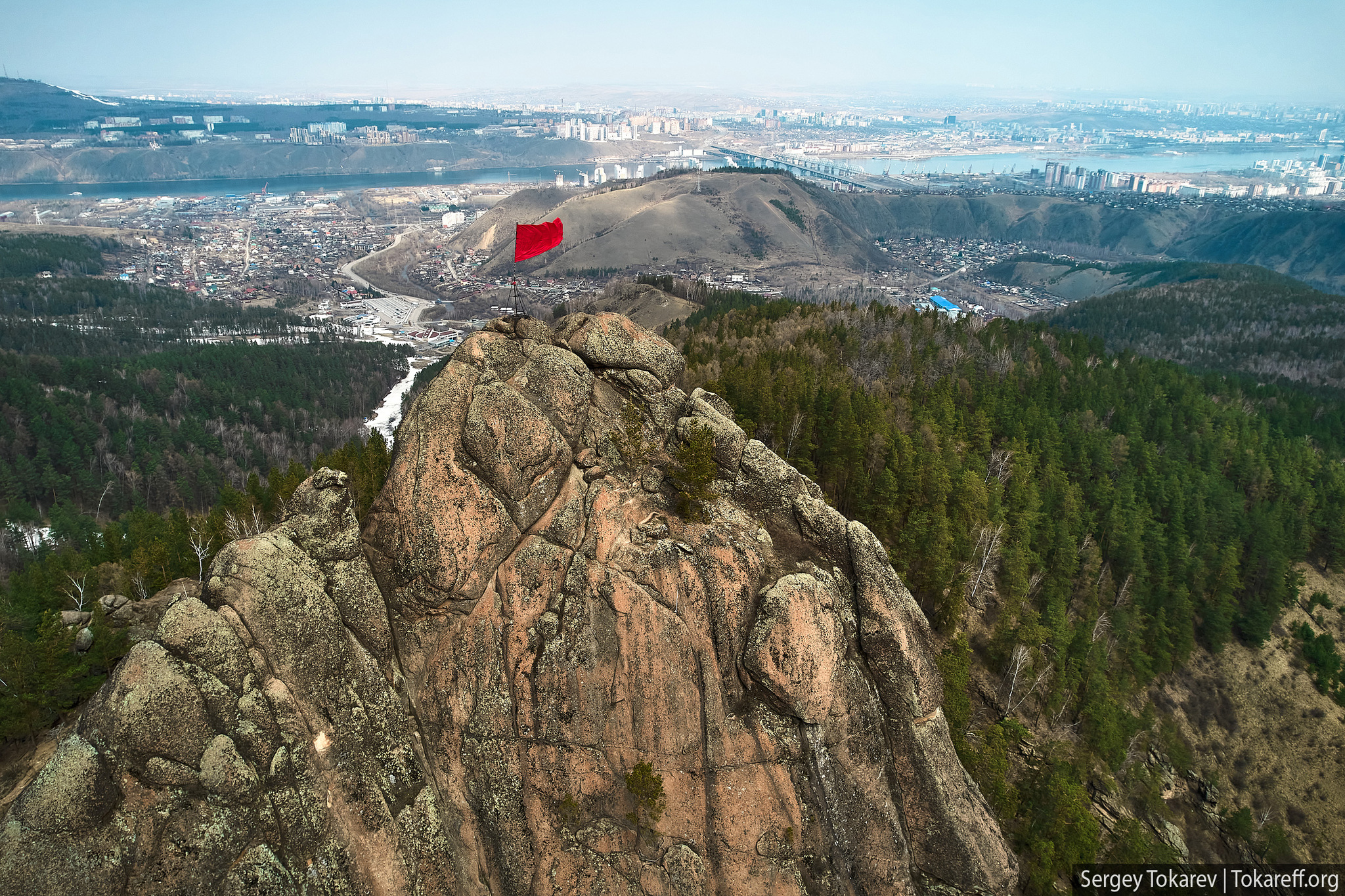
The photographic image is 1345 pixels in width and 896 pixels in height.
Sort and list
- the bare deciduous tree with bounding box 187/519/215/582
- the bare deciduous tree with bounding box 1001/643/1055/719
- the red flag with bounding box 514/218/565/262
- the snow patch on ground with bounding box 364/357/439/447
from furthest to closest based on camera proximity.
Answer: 1. the snow patch on ground with bounding box 364/357/439/447
2. the bare deciduous tree with bounding box 1001/643/1055/719
3. the bare deciduous tree with bounding box 187/519/215/582
4. the red flag with bounding box 514/218/565/262

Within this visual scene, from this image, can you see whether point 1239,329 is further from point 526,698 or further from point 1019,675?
point 526,698

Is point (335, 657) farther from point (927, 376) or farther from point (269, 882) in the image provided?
point (927, 376)

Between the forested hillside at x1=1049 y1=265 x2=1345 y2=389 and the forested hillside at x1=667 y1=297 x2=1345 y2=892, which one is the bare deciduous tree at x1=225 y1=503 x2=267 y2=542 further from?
the forested hillside at x1=1049 y1=265 x2=1345 y2=389

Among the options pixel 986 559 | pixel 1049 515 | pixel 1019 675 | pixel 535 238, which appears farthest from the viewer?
pixel 1049 515

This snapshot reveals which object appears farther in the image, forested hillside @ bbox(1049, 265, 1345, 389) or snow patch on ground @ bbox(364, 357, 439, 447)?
forested hillside @ bbox(1049, 265, 1345, 389)

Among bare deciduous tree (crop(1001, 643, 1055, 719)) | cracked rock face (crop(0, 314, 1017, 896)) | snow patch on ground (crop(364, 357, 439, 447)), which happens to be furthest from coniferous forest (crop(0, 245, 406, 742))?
bare deciduous tree (crop(1001, 643, 1055, 719))

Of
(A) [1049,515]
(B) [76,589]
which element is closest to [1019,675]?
(A) [1049,515]
